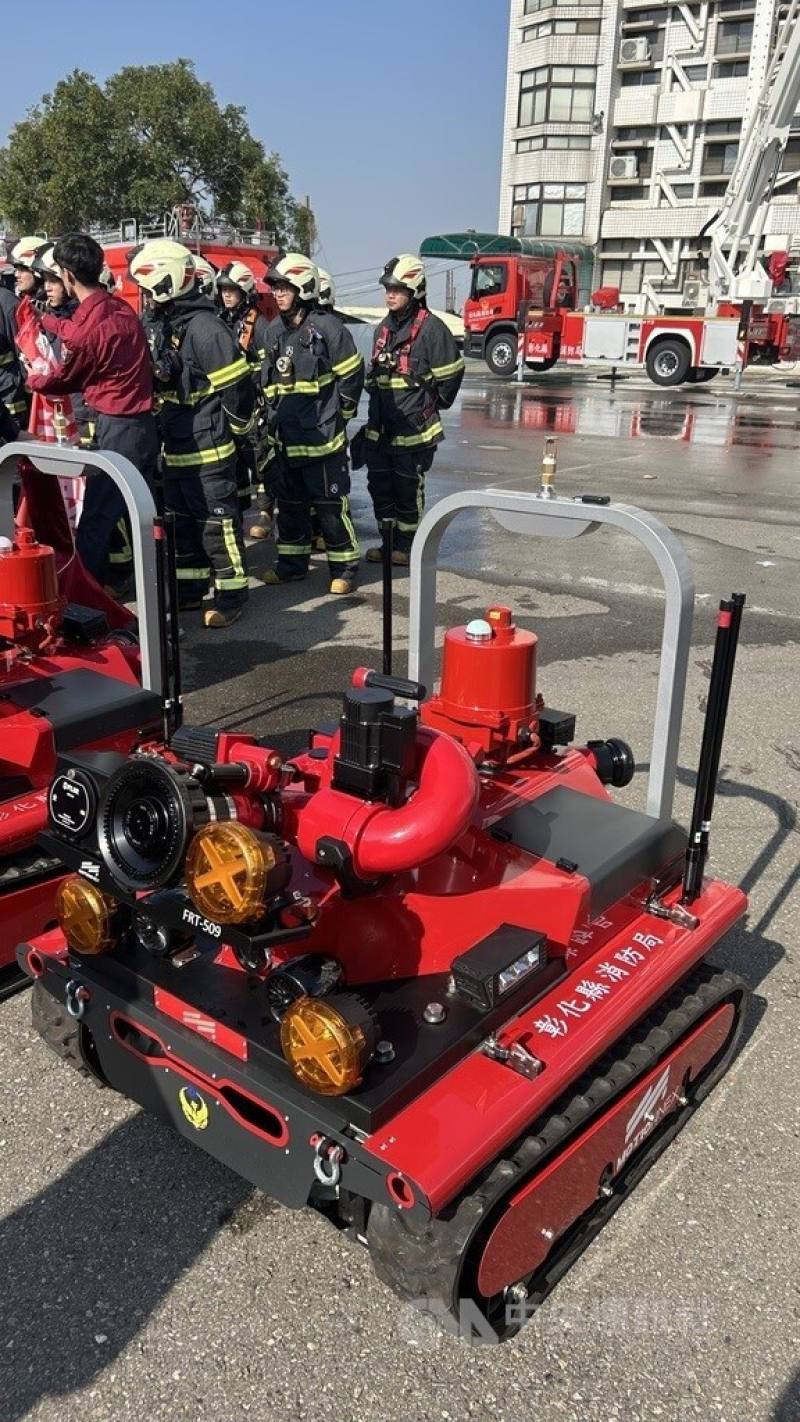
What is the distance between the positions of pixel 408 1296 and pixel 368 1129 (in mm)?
345

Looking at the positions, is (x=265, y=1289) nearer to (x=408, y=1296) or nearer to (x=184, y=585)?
(x=408, y=1296)

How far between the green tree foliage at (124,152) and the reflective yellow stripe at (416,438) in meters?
38.0

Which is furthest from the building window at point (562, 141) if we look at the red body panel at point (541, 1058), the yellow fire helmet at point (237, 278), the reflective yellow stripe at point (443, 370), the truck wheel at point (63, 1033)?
the truck wheel at point (63, 1033)

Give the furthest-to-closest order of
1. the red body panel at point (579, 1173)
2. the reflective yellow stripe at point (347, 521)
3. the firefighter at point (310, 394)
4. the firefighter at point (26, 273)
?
the firefighter at point (26, 273) → the reflective yellow stripe at point (347, 521) → the firefighter at point (310, 394) → the red body panel at point (579, 1173)

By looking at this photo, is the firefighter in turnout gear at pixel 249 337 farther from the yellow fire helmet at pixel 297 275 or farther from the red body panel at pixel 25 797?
the red body panel at pixel 25 797

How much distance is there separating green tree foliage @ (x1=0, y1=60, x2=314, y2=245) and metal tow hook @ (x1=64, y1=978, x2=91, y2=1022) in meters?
43.9

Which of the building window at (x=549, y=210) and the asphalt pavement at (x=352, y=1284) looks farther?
the building window at (x=549, y=210)

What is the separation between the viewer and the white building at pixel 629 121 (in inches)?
1769

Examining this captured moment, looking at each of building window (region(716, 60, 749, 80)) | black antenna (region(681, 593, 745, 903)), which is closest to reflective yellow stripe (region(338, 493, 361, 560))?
black antenna (region(681, 593, 745, 903))

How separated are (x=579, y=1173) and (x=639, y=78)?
54.1 meters

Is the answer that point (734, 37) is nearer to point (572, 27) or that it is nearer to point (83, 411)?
point (572, 27)

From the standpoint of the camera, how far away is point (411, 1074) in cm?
216

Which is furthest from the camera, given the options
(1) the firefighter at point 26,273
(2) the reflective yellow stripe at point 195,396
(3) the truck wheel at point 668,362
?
(3) the truck wheel at point 668,362

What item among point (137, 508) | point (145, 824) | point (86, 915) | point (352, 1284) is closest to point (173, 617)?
point (137, 508)
